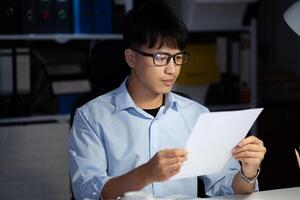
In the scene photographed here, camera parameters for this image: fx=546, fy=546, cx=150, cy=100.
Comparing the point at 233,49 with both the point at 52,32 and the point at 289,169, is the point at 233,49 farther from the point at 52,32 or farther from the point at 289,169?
the point at 52,32

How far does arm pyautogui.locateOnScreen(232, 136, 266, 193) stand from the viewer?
53.6 inches

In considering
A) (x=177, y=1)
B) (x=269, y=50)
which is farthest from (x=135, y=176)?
(x=269, y=50)

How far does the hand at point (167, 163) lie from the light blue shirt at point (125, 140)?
0.23 metres

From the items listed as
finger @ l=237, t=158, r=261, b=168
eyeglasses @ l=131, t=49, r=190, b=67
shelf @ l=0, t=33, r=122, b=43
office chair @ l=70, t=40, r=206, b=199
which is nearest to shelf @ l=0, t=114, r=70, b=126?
shelf @ l=0, t=33, r=122, b=43

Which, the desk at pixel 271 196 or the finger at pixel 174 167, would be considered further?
the desk at pixel 271 196

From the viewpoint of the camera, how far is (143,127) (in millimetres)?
1551

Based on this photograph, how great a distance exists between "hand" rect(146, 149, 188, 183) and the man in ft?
0.35

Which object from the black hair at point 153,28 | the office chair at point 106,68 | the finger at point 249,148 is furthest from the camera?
the office chair at point 106,68

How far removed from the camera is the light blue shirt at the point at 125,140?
1467mm

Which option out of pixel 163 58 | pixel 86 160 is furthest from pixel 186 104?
pixel 86 160

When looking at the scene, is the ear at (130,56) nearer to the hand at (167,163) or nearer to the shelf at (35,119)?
the hand at (167,163)

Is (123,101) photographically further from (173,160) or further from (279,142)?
(279,142)

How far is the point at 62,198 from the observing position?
107 inches

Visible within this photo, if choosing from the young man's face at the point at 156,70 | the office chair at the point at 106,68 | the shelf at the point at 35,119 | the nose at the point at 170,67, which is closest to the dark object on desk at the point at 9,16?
the shelf at the point at 35,119
